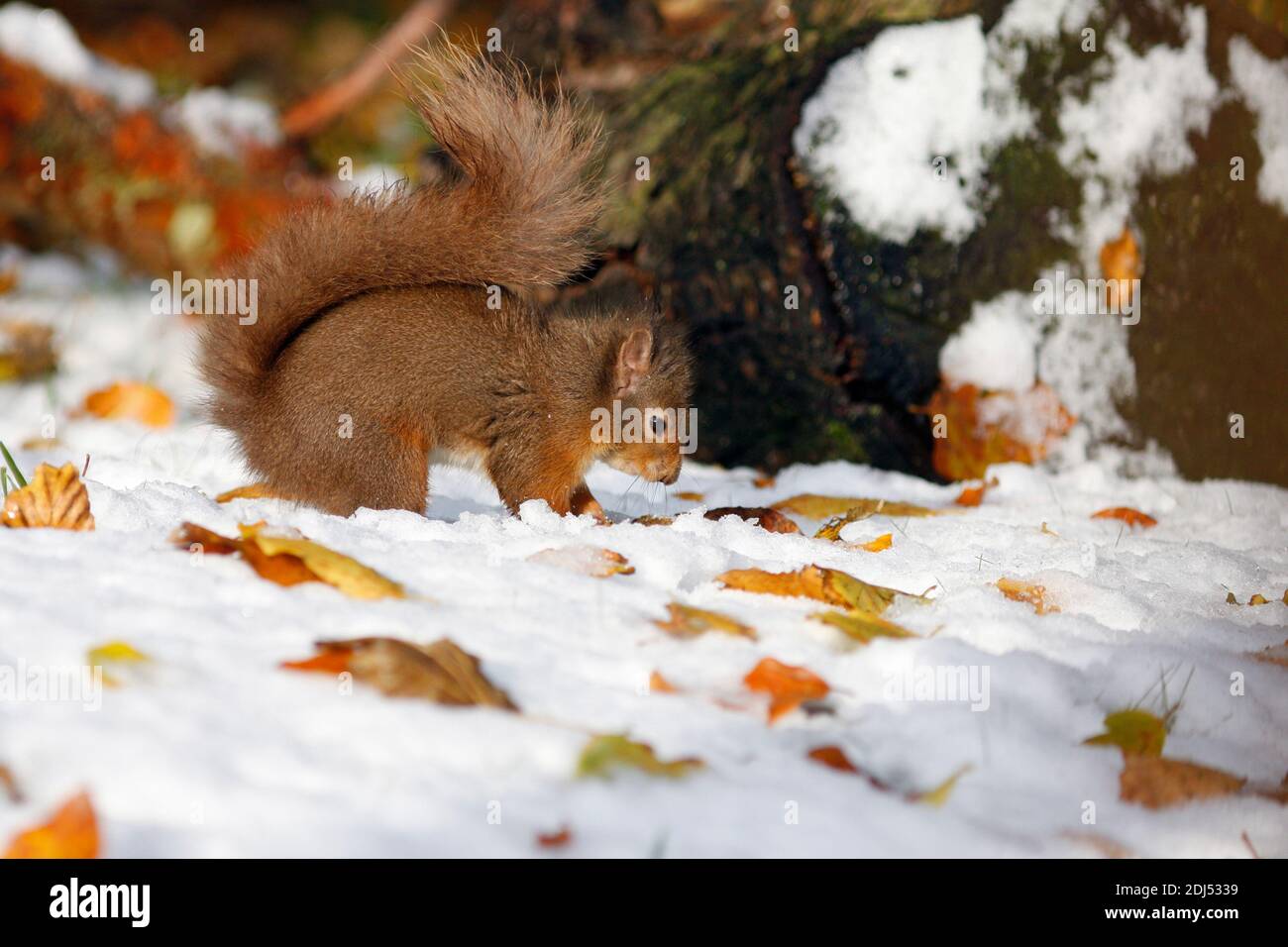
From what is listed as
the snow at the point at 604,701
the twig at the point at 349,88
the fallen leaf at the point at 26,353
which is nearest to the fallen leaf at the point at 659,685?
the snow at the point at 604,701

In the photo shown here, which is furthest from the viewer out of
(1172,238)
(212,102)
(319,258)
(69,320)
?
(212,102)

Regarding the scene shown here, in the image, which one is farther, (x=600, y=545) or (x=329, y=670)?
(x=600, y=545)

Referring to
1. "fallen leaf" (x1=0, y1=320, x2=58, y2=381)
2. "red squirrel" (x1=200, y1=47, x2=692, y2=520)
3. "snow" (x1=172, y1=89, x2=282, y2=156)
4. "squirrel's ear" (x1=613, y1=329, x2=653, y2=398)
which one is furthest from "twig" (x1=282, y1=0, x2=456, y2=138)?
"squirrel's ear" (x1=613, y1=329, x2=653, y2=398)

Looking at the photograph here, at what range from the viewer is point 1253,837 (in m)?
1.23

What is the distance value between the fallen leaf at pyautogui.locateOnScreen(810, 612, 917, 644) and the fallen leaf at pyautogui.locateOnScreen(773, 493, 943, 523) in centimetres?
96

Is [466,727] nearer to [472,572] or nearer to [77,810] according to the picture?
[77,810]

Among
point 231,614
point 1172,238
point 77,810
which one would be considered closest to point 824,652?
point 231,614

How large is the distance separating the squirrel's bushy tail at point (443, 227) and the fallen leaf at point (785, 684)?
53.1 inches

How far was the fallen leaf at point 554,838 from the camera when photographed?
3.53 ft

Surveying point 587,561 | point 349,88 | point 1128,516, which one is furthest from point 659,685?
point 349,88

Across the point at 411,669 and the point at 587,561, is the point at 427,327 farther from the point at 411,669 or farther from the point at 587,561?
the point at 411,669

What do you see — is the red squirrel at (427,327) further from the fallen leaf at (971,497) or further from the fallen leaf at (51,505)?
the fallen leaf at (971,497)

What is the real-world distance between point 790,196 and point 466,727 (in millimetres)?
2232
